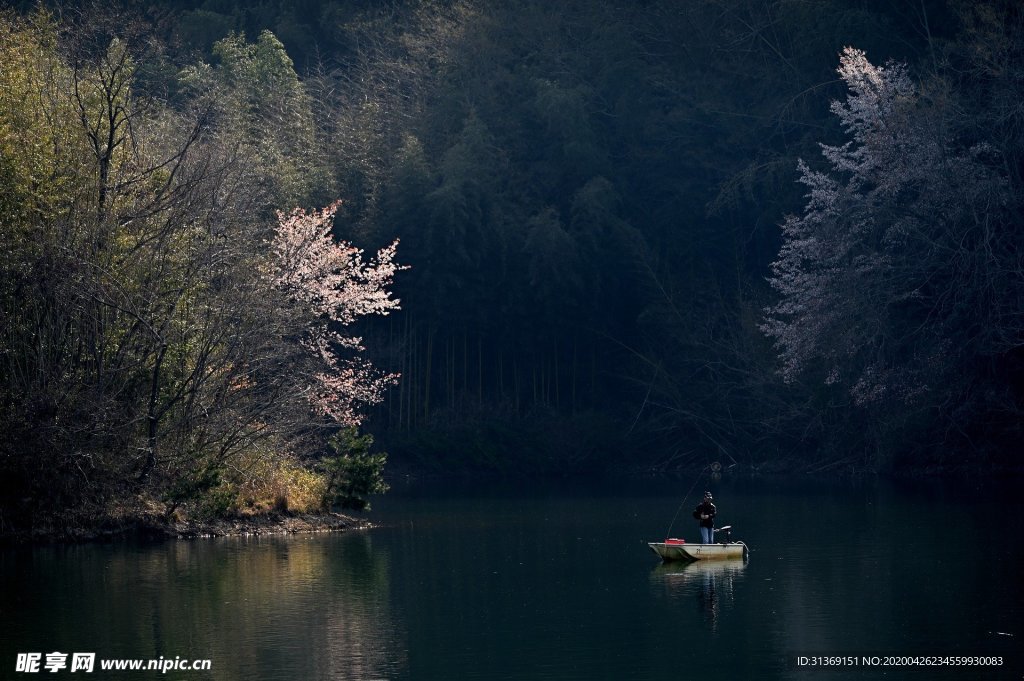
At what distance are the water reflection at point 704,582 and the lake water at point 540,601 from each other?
5cm

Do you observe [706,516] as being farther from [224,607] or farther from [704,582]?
[224,607]

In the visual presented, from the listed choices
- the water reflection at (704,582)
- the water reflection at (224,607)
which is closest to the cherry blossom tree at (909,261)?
the water reflection at (704,582)

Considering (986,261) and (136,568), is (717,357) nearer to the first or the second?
(986,261)

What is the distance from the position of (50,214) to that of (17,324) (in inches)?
76.6

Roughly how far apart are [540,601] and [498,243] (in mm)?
26612


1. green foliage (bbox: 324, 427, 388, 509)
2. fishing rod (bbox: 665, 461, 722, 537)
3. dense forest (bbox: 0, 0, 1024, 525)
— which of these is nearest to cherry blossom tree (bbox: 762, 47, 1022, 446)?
dense forest (bbox: 0, 0, 1024, 525)

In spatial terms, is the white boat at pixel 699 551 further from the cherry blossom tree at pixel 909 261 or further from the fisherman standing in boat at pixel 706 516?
the cherry blossom tree at pixel 909 261

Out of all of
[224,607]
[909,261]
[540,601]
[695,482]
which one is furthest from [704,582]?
[695,482]

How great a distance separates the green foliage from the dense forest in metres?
0.08

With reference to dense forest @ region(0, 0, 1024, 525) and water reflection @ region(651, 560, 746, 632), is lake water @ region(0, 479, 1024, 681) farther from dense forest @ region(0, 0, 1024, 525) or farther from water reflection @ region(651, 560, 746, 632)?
dense forest @ region(0, 0, 1024, 525)

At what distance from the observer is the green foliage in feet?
92.1

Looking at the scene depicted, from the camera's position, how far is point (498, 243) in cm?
4416

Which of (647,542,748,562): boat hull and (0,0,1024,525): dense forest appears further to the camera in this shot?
(0,0,1024,525): dense forest

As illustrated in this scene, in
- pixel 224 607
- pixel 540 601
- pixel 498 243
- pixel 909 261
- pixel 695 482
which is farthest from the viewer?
pixel 498 243
